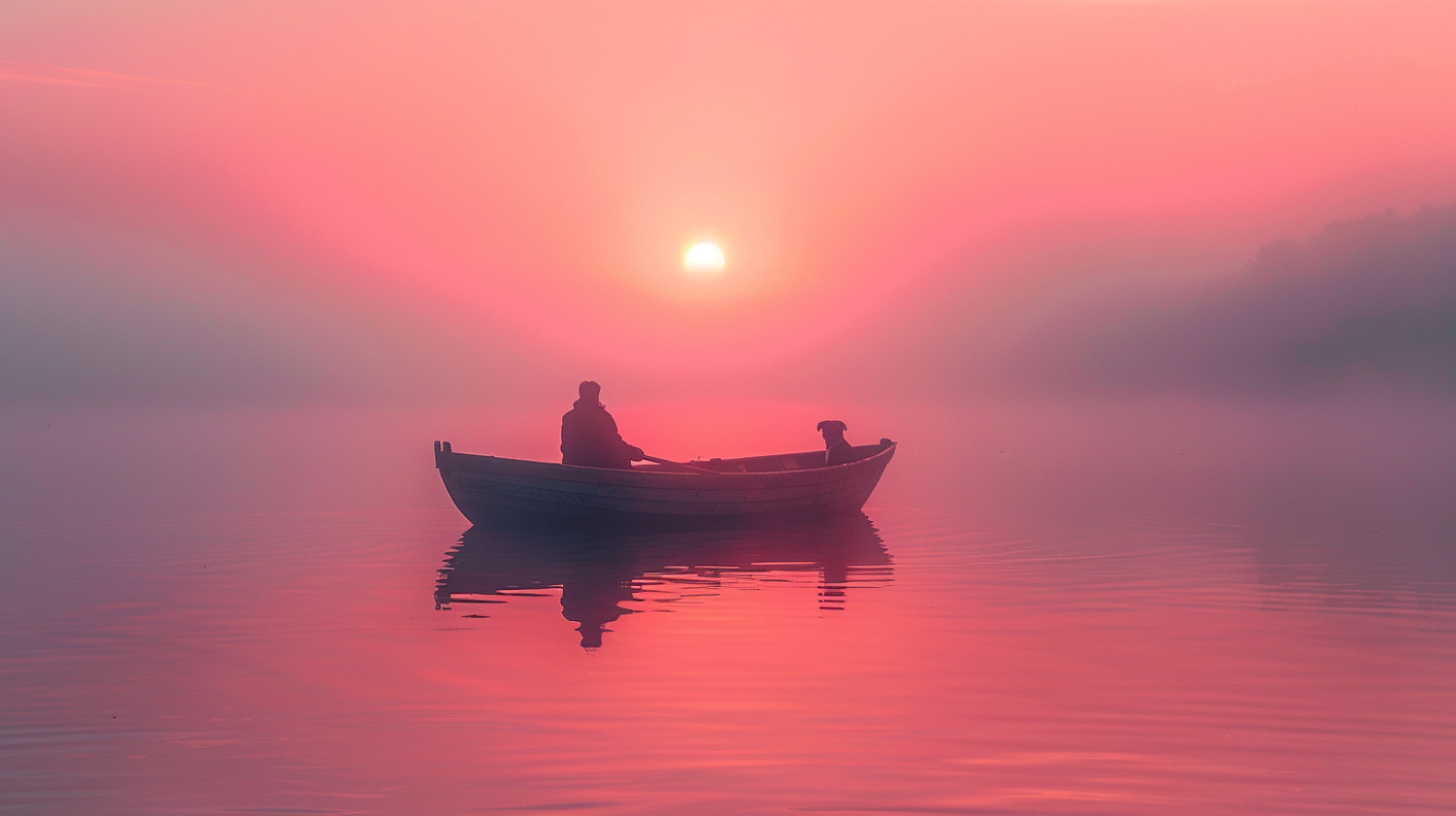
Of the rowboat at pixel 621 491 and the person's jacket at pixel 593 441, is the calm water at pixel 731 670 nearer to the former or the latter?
the rowboat at pixel 621 491

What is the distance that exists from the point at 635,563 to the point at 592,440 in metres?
3.88

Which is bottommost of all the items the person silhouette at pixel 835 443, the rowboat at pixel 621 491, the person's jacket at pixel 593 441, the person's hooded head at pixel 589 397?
the rowboat at pixel 621 491

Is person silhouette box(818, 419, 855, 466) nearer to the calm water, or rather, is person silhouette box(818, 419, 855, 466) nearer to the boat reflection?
the boat reflection

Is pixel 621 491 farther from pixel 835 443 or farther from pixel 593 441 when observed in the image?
pixel 835 443

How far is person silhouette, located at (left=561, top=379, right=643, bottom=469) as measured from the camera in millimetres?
23562

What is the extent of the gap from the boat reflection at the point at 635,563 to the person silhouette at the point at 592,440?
4.82ft

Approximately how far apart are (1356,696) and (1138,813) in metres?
4.55

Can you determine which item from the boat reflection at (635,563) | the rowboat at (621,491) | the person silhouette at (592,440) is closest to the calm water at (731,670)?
the boat reflection at (635,563)

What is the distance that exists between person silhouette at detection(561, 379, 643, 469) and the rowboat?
0.52 meters

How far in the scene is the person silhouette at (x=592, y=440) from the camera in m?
23.6

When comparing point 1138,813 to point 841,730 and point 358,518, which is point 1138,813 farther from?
point 358,518

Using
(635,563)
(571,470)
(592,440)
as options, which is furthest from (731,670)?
(592,440)

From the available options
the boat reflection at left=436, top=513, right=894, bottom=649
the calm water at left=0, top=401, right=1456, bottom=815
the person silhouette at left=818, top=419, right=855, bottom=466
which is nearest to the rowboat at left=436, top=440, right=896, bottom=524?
the boat reflection at left=436, top=513, right=894, bottom=649

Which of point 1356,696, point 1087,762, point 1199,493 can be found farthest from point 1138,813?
point 1199,493
